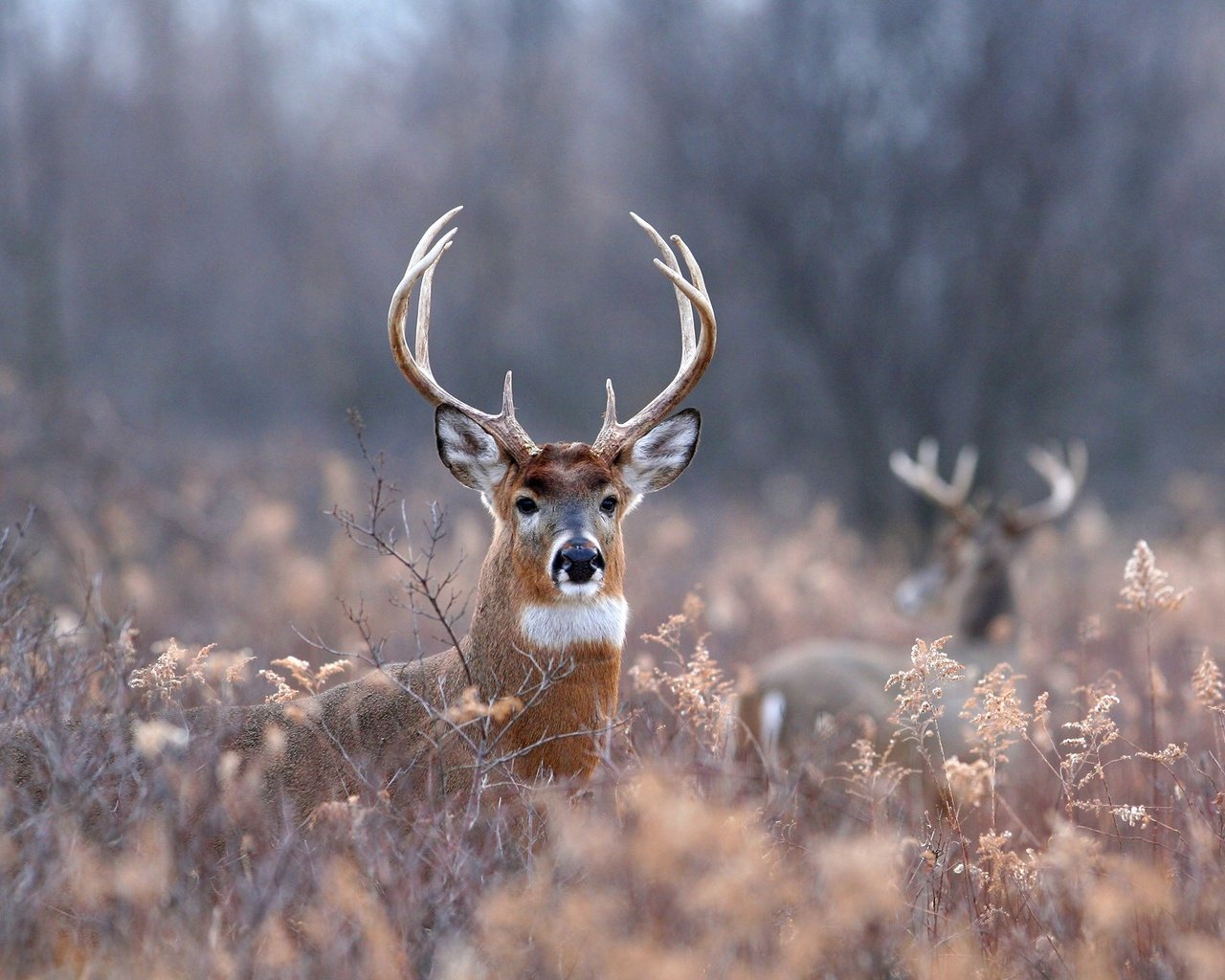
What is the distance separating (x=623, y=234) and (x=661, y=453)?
68.8ft

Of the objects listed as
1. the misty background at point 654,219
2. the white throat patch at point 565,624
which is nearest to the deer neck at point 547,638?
the white throat patch at point 565,624

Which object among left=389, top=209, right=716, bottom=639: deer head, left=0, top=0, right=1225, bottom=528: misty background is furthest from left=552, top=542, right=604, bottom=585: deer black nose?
left=0, top=0, right=1225, bottom=528: misty background

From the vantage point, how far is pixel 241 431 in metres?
22.4

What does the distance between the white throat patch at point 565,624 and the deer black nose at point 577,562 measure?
0.10 metres

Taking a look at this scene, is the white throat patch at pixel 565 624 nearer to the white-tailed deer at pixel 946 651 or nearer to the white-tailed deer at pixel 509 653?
the white-tailed deer at pixel 509 653

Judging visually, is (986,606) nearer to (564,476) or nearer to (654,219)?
(564,476)

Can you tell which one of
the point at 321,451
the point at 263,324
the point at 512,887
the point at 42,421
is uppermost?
the point at 263,324

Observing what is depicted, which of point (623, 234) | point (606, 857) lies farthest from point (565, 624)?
point (623, 234)

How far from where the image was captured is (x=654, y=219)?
21.1m

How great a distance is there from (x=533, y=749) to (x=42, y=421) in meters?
8.96

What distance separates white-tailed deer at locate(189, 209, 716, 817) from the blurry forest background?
548 centimetres

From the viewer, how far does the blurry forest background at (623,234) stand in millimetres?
15719

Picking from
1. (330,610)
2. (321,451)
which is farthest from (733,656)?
(321,451)

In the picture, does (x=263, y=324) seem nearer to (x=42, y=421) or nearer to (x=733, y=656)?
(x=42, y=421)
